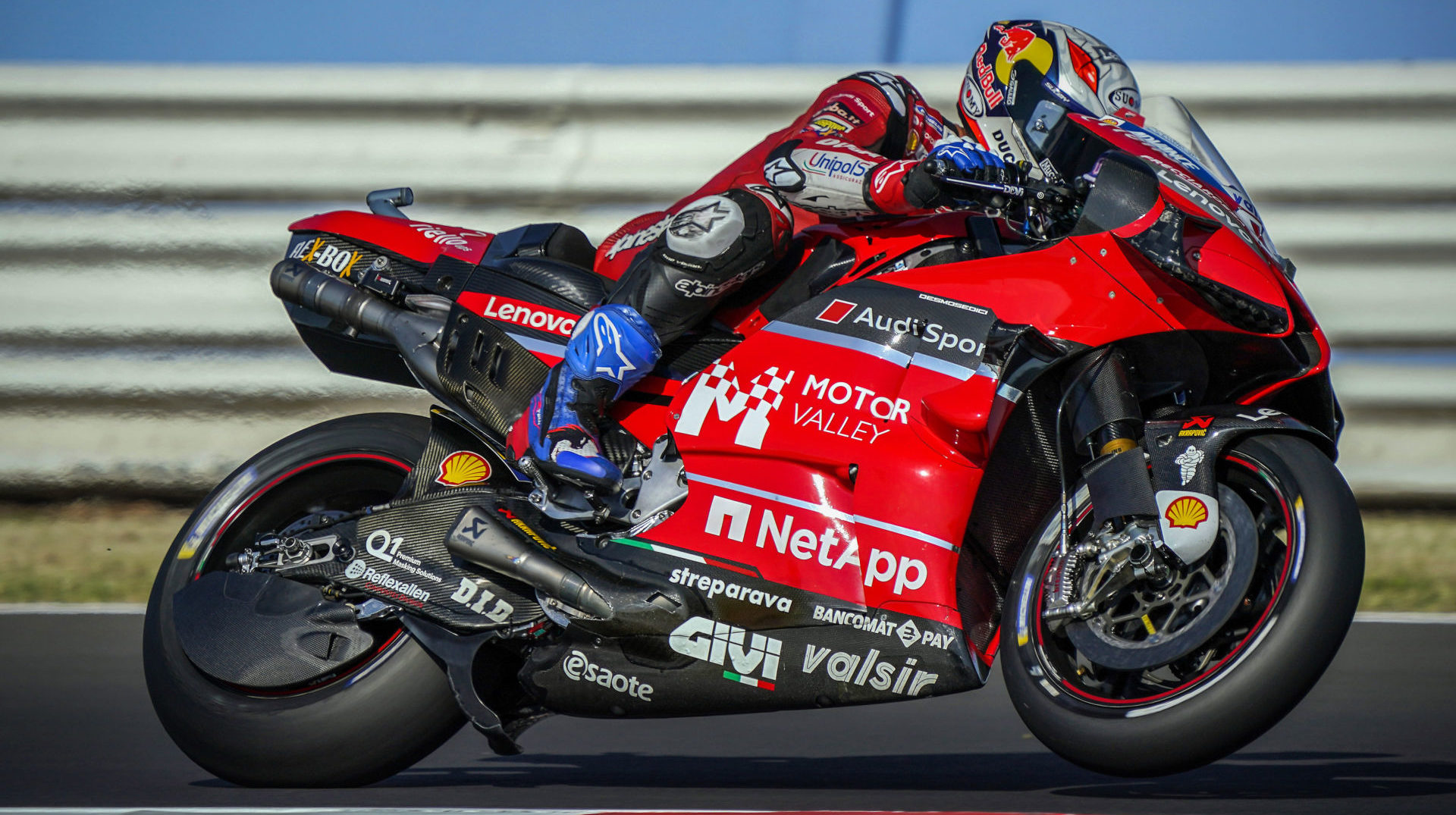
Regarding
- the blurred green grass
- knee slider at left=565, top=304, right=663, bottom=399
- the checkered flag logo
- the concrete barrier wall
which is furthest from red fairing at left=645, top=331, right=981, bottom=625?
the blurred green grass

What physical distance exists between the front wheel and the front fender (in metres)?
0.04

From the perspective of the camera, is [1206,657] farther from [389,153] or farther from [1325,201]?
[389,153]

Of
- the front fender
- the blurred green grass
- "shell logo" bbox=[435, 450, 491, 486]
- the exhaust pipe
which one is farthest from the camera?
the blurred green grass

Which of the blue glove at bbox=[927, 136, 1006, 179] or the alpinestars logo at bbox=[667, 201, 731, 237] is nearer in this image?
the blue glove at bbox=[927, 136, 1006, 179]

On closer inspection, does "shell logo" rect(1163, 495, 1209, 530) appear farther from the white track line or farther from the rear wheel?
the white track line

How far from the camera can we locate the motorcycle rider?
2924 mm

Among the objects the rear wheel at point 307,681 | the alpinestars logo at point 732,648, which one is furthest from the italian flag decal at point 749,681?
the rear wheel at point 307,681

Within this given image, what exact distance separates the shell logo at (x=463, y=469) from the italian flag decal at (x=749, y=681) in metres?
0.72

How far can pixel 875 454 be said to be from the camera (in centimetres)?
283

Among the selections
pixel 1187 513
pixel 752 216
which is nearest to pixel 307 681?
pixel 752 216

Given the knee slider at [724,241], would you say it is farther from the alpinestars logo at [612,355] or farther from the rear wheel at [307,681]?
the rear wheel at [307,681]

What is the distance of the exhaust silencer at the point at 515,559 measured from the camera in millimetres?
2955

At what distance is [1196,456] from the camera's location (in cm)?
261

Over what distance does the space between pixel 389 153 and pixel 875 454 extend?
317cm
